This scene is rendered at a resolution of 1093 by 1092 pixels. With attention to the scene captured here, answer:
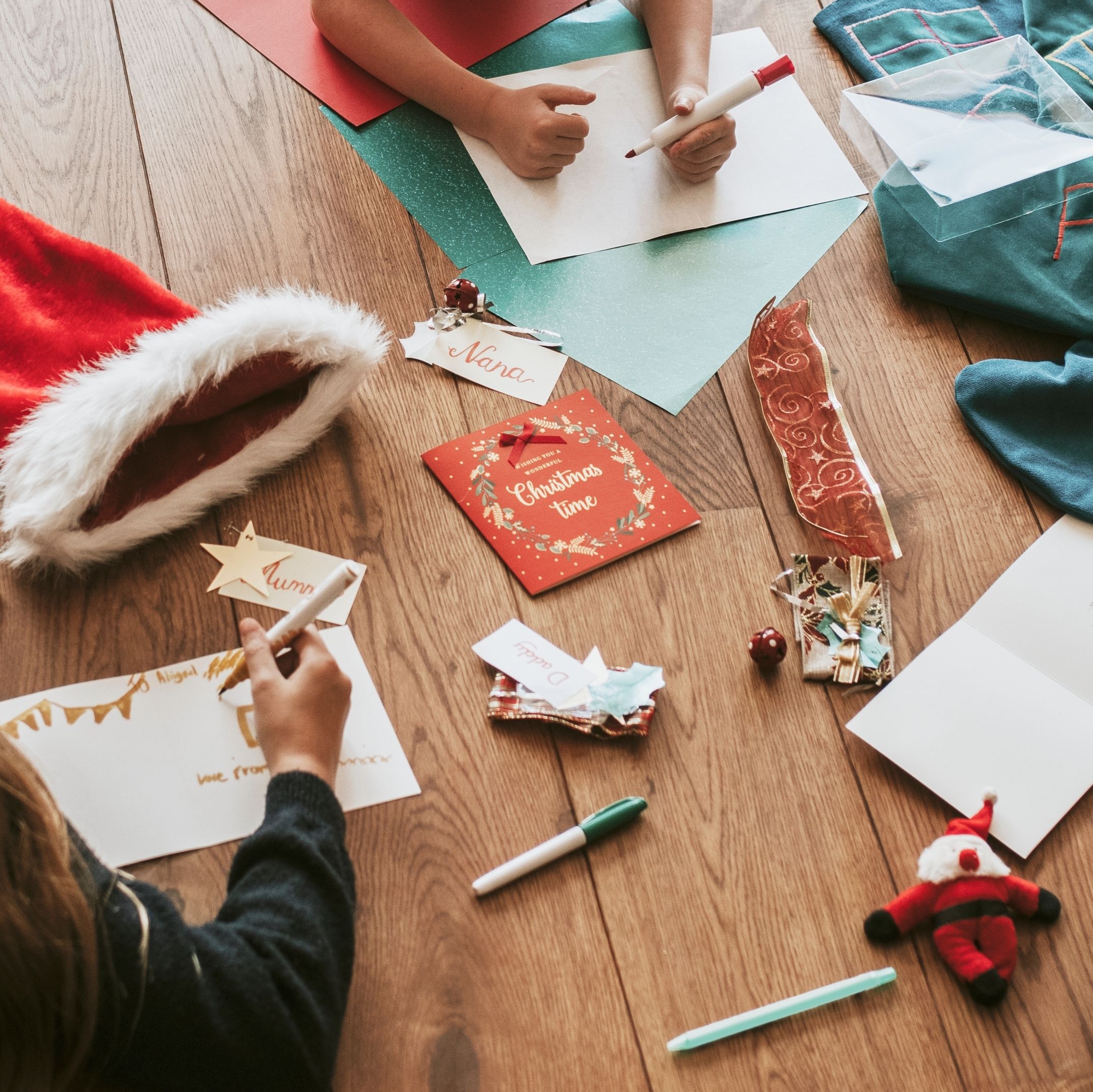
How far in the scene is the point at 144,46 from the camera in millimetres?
1113

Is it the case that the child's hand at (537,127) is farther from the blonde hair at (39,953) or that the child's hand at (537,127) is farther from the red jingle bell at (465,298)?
the blonde hair at (39,953)

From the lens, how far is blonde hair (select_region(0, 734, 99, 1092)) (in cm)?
52

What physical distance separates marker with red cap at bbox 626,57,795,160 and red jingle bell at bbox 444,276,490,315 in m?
0.24

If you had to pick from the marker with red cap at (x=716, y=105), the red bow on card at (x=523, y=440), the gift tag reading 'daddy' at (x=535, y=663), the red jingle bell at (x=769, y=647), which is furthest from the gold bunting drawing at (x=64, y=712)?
the marker with red cap at (x=716, y=105)

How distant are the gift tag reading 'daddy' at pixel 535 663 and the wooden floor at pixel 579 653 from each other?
Answer: 13 millimetres

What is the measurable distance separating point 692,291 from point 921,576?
36 cm

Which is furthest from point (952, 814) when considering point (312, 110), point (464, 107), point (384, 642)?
point (312, 110)

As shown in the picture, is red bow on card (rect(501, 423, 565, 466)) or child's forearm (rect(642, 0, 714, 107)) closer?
red bow on card (rect(501, 423, 565, 466))

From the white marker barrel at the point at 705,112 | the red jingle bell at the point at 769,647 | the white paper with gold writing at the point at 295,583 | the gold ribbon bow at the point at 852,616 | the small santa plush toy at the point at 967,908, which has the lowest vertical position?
the small santa plush toy at the point at 967,908

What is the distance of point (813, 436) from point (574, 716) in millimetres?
351

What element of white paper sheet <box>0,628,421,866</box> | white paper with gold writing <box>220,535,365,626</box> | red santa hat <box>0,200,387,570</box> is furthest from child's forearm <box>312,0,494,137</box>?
white paper sheet <box>0,628,421,866</box>

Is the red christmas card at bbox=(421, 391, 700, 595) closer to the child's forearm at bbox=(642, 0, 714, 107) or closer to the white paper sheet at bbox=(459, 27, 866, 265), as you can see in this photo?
the white paper sheet at bbox=(459, 27, 866, 265)

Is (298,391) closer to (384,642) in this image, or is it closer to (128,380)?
(128,380)

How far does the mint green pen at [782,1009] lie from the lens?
650 millimetres
